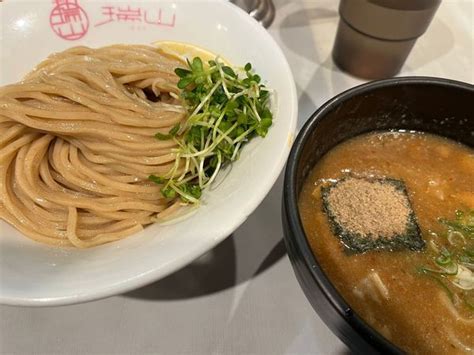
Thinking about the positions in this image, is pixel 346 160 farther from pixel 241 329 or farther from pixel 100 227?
pixel 100 227

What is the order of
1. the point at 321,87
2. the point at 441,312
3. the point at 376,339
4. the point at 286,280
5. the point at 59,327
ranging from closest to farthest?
the point at 376,339
the point at 441,312
the point at 59,327
the point at 286,280
the point at 321,87

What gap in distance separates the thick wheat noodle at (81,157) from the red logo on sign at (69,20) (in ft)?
1.00

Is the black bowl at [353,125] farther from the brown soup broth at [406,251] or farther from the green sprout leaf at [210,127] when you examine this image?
the green sprout leaf at [210,127]

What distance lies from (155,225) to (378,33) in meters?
1.25

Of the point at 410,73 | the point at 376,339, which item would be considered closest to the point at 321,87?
the point at 410,73

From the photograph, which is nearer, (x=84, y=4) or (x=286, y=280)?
(x=286, y=280)

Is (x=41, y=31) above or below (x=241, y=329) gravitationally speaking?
above

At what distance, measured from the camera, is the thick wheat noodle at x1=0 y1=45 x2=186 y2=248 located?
1232 mm

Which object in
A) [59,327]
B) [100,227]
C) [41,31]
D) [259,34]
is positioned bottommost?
[59,327]

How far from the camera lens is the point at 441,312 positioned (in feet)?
3.62

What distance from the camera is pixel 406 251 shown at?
120cm

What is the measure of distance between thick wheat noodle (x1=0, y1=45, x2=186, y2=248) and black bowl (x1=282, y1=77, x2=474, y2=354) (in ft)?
1.18

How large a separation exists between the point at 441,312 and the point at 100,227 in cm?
92

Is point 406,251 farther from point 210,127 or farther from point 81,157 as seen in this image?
point 81,157
